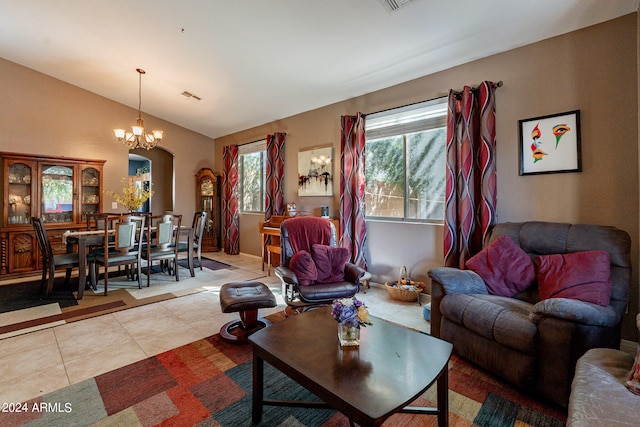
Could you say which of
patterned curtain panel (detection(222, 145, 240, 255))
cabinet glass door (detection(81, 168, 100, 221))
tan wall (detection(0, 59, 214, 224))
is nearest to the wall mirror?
patterned curtain panel (detection(222, 145, 240, 255))

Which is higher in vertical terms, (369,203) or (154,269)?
(369,203)

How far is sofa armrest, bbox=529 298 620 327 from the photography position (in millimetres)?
1672

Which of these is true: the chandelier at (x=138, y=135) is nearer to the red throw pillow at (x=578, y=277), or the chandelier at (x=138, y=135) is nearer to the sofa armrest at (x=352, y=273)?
the sofa armrest at (x=352, y=273)

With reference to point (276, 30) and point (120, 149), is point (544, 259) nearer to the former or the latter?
point (276, 30)

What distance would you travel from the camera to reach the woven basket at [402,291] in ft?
11.6

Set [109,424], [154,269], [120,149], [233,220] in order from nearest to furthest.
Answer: [109,424] < [154,269] < [120,149] < [233,220]

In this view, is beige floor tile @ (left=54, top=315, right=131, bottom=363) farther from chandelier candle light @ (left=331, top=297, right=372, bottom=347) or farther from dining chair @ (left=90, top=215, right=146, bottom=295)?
chandelier candle light @ (left=331, top=297, right=372, bottom=347)

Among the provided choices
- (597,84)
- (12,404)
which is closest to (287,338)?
(12,404)

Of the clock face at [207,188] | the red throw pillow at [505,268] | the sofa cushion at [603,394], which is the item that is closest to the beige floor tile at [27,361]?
the sofa cushion at [603,394]

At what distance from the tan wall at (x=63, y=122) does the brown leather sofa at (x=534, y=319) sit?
20.6 feet

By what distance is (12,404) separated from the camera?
1.77m

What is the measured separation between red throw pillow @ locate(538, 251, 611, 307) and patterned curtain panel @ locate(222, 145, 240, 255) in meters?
5.64

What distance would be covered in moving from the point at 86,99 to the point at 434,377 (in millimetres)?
7014

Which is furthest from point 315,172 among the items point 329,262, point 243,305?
point 243,305
